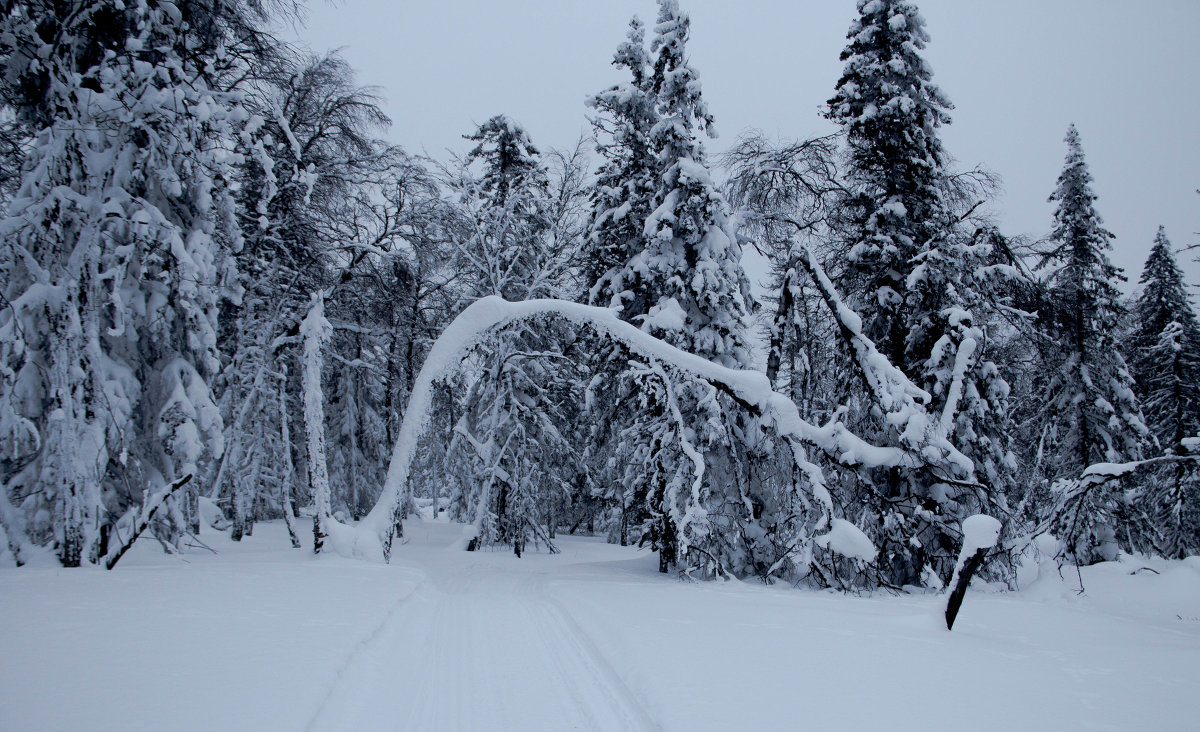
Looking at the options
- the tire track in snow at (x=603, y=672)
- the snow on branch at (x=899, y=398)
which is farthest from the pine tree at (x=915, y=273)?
the tire track in snow at (x=603, y=672)

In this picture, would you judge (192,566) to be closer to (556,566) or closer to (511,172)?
(556,566)

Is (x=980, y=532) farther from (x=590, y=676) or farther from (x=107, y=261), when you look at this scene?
(x=107, y=261)

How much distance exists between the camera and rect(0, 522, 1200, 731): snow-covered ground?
3889mm

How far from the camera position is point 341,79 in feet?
44.4

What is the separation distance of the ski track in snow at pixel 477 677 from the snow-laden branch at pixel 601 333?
2572mm

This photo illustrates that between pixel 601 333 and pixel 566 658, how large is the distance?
5.66 metres

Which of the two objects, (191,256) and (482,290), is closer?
(191,256)

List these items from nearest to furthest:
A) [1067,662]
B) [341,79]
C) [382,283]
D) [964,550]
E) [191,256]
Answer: [1067,662] → [964,550] → [191,256] → [341,79] → [382,283]

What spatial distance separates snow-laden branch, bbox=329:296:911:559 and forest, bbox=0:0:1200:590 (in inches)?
2.2

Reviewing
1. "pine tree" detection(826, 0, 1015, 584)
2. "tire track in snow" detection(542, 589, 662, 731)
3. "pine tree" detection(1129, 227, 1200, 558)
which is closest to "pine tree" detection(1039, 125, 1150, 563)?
"pine tree" detection(1129, 227, 1200, 558)

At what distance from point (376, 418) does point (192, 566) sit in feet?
51.1

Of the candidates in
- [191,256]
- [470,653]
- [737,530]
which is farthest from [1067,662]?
[191,256]

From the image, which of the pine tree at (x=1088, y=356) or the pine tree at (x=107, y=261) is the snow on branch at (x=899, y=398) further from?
the pine tree at (x=1088, y=356)

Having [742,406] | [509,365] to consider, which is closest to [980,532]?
[742,406]
